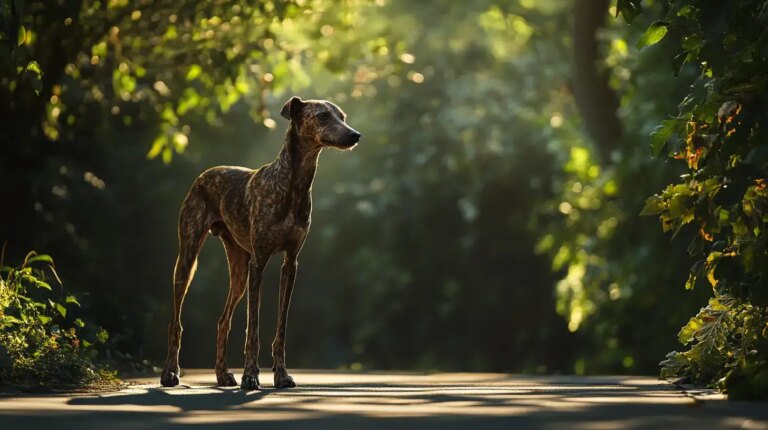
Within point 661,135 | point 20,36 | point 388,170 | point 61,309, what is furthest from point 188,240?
point 388,170

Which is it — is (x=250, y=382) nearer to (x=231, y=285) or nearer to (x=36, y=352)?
(x=36, y=352)

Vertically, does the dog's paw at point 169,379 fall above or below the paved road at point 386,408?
above

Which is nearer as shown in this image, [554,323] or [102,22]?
[102,22]

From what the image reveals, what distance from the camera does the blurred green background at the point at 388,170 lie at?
21.6 m

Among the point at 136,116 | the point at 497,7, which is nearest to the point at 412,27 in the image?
the point at 497,7

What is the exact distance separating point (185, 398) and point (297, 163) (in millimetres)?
2388

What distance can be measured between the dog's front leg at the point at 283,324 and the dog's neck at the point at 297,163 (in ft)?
1.86

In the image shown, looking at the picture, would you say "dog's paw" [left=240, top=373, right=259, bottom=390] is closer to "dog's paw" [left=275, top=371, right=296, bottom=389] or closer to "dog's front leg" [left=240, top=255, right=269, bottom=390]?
"dog's front leg" [left=240, top=255, right=269, bottom=390]

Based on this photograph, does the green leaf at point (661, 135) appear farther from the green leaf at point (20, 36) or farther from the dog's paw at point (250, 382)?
the green leaf at point (20, 36)

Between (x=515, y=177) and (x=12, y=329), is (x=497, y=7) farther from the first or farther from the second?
(x=12, y=329)

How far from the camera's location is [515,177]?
3694 cm

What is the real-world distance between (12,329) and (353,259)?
89.9 ft

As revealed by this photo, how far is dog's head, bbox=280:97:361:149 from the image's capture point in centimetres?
1283

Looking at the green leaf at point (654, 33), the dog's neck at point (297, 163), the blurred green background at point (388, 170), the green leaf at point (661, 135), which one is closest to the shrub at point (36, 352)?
the dog's neck at point (297, 163)
